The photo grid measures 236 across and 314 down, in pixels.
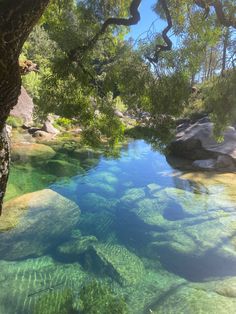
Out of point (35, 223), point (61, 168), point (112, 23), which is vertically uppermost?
point (112, 23)

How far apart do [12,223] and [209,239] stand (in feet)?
21.3

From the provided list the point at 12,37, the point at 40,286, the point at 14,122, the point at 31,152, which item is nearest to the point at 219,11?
the point at 12,37

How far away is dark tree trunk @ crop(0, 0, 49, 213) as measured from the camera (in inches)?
144

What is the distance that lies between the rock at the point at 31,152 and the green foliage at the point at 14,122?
4180mm

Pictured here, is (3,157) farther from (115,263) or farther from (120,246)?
(120,246)

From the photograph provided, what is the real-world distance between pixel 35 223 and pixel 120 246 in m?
3.03

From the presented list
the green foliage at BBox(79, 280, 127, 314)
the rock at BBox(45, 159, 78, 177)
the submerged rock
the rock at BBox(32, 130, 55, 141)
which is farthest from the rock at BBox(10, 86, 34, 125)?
the submerged rock

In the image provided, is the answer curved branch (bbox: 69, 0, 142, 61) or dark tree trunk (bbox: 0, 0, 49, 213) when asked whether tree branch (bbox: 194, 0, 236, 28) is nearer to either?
curved branch (bbox: 69, 0, 142, 61)

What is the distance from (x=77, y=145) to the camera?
2522 cm

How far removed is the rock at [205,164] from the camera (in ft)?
65.4

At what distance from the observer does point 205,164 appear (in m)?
20.3

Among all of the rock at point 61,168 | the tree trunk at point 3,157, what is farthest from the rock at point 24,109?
the tree trunk at point 3,157

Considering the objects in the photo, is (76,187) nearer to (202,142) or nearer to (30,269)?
(30,269)

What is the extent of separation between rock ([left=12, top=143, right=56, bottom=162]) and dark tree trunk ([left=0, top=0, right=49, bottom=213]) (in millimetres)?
16045
